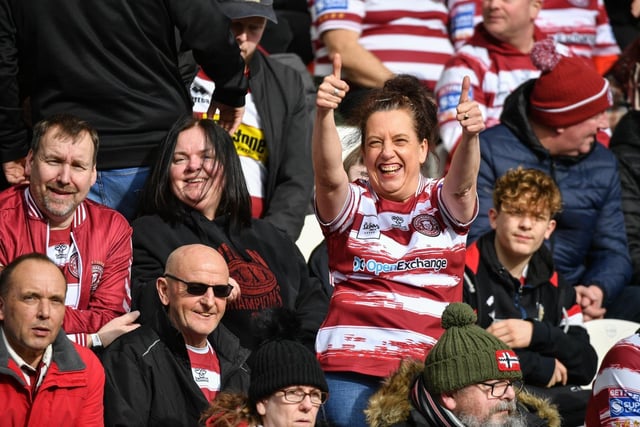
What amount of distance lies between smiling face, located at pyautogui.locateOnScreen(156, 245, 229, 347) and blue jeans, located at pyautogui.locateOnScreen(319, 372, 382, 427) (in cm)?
62

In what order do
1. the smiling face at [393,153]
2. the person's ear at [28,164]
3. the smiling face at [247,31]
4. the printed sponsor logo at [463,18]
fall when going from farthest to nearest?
1. the printed sponsor logo at [463,18]
2. the smiling face at [247,31]
3. the person's ear at [28,164]
4. the smiling face at [393,153]

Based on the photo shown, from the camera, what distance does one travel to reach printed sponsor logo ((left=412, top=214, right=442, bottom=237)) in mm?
4531

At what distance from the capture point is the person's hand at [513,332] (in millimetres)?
5629

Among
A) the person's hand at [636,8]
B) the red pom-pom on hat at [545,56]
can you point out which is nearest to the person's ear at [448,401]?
the red pom-pom on hat at [545,56]

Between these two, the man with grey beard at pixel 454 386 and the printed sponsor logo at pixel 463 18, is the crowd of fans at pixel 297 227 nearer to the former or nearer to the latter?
the man with grey beard at pixel 454 386

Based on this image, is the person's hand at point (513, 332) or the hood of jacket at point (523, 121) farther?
the hood of jacket at point (523, 121)

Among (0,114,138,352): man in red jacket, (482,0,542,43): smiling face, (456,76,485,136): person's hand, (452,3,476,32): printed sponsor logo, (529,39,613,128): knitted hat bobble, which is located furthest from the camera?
(452,3,476,32): printed sponsor logo

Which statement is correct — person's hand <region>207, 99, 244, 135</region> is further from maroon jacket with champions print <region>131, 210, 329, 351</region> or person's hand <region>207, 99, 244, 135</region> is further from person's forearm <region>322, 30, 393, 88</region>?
person's forearm <region>322, 30, 393, 88</region>

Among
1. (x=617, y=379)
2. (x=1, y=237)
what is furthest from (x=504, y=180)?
(x=1, y=237)

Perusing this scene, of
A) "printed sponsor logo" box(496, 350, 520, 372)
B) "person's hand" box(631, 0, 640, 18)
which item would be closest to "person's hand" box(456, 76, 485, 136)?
"printed sponsor logo" box(496, 350, 520, 372)

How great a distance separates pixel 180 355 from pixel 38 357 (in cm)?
60

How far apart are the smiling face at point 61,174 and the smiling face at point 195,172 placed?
467 mm

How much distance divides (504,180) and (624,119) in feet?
7.28

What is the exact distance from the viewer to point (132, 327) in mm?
4902
